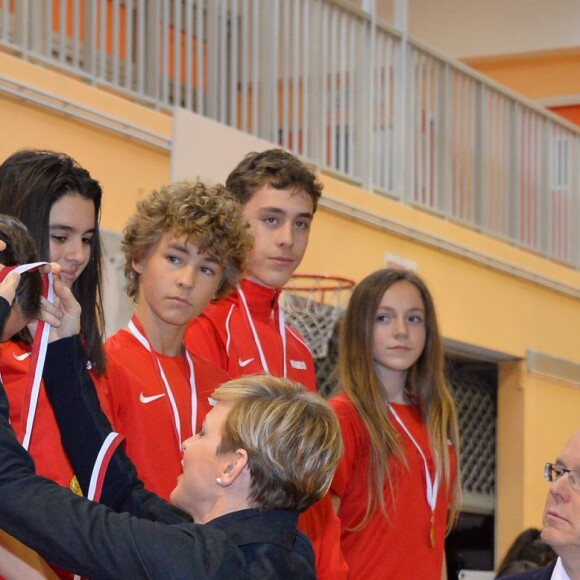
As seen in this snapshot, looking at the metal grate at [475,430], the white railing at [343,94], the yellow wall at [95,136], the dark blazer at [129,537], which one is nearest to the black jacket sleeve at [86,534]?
the dark blazer at [129,537]

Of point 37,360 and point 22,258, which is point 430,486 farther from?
point 22,258

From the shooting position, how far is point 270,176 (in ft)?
10.7

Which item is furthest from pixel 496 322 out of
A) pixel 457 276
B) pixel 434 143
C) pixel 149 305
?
pixel 149 305

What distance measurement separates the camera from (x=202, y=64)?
5.76 m

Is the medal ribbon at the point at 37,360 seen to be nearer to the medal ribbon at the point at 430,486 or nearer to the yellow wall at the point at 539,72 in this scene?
the medal ribbon at the point at 430,486

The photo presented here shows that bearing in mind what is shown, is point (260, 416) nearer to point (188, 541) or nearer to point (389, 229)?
point (188, 541)

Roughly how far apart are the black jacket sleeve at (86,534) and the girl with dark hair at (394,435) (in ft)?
4.66

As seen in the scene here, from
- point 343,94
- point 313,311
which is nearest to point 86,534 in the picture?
point 313,311

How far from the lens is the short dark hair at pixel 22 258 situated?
1.83 metres

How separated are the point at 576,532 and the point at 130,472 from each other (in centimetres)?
98

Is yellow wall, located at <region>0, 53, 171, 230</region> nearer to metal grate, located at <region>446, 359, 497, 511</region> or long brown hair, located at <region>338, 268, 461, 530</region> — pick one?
long brown hair, located at <region>338, 268, 461, 530</region>

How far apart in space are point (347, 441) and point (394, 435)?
0.47 feet

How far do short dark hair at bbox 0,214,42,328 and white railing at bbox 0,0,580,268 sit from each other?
2.84 m

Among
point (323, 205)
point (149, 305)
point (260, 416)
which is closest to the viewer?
point (260, 416)
